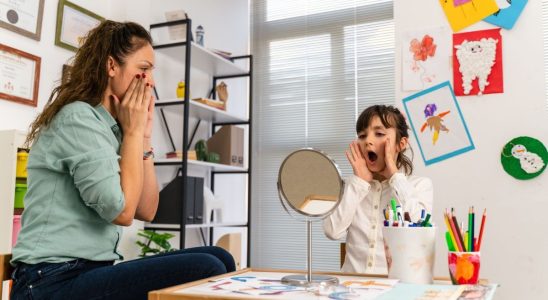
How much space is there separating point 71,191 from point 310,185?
1.72 feet

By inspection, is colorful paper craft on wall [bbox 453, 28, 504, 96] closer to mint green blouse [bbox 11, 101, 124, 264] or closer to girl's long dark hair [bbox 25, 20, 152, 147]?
girl's long dark hair [bbox 25, 20, 152, 147]

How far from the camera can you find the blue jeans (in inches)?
40.1

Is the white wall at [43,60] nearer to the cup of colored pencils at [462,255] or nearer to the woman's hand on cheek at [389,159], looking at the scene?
the woman's hand on cheek at [389,159]

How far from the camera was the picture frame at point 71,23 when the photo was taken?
93.7 inches

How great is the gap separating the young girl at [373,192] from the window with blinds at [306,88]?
164cm

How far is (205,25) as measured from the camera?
3396 mm

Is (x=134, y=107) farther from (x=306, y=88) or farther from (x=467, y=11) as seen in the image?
(x=306, y=88)

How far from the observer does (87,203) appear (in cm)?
103

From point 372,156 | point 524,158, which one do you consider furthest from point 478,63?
point 372,156

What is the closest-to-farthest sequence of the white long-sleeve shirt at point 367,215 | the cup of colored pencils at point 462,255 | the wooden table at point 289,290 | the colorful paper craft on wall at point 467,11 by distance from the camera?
the wooden table at point 289,290
the cup of colored pencils at point 462,255
the white long-sleeve shirt at point 367,215
the colorful paper craft on wall at point 467,11

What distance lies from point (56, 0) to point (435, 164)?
1873 millimetres

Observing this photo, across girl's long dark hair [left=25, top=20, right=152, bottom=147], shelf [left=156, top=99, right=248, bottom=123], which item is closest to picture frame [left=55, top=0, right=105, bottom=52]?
shelf [left=156, top=99, right=248, bottom=123]

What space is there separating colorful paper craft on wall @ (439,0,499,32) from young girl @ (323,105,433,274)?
0.53 metres

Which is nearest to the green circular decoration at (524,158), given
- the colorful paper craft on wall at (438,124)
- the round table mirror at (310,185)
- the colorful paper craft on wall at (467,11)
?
the colorful paper craft on wall at (438,124)
